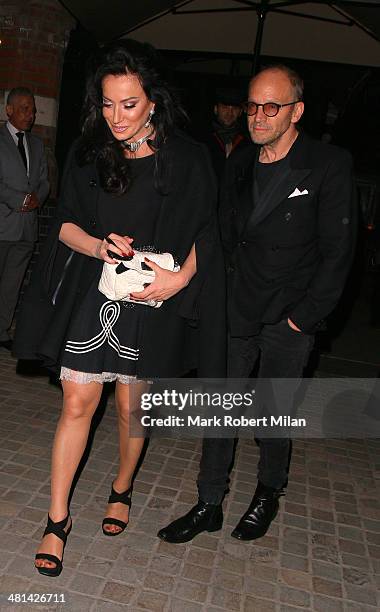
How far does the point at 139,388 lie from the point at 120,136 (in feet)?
3.96

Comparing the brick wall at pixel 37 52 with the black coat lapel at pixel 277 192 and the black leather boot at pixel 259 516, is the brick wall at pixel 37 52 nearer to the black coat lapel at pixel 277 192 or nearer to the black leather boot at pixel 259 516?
the black coat lapel at pixel 277 192

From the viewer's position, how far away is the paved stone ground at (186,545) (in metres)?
2.92

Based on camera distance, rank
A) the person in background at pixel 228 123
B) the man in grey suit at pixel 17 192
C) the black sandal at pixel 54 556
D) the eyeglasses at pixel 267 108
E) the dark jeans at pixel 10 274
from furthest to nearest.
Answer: the dark jeans at pixel 10 274
the man in grey suit at pixel 17 192
the person in background at pixel 228 123
the eyeglasses at pixel 267 108
the black sandal at pixel 54 556

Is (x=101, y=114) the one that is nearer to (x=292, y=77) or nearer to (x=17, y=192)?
(x=292, y=77)

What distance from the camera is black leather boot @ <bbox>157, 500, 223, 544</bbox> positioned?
132 inches

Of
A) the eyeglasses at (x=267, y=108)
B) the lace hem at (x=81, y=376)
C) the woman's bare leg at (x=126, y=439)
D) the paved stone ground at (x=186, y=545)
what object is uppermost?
the eyeglasses at (x=267, y=108)

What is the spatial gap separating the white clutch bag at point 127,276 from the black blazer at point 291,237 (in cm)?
70

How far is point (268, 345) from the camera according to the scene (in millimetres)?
3363

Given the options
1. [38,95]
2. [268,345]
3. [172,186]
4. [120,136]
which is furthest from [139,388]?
[38,95]

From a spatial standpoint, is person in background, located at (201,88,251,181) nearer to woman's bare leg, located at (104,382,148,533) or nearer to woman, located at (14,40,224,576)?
woman, located at (14,40,224,576)

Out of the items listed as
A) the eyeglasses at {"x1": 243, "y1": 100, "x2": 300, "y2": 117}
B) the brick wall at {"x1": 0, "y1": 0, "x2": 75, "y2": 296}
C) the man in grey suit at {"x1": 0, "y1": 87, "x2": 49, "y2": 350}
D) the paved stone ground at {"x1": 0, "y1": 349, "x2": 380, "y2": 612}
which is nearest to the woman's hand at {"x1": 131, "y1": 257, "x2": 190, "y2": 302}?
the eyeglasses at {"x1": 243, "y1": 100, "x2": 300, "y2": 117}

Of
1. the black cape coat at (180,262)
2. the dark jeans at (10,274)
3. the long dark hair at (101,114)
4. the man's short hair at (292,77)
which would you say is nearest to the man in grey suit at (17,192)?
the dark jeans at (10,274)

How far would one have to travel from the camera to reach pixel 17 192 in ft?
19.5

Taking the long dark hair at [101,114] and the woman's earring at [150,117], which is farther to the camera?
the woman's earring at [150,117]
